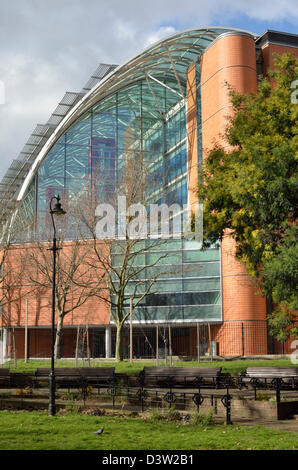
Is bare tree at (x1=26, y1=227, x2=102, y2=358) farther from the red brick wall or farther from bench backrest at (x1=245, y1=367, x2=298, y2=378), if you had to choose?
bench backrest at (x1=245, y1=367, x2=298, y2=378)

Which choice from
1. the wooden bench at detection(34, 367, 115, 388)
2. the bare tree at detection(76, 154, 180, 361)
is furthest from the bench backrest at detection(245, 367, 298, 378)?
the bare tree at detection(76, 154, 180, 361)

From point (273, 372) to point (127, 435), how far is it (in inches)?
377

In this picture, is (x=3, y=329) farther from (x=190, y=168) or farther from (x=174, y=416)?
(x=174, y=416)

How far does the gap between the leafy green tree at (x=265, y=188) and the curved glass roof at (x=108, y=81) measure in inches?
864

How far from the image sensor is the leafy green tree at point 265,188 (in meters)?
15.6

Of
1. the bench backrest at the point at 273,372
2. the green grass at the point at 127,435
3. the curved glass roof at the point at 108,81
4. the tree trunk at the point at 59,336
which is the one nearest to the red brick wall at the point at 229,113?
the curved glass roof at the point at 108,81

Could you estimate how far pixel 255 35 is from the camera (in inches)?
1529

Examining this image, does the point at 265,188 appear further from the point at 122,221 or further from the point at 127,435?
the point at 122,221

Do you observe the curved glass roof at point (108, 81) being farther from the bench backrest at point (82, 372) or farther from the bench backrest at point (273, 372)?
the bench backrest at point (273, 372)

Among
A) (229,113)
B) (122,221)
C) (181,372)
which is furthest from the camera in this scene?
(229,113)

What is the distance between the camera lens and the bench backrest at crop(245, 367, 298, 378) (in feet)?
61.3

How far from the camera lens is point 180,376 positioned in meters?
19.6

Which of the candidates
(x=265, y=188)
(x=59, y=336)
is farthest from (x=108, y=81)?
(x=265, y=188)
